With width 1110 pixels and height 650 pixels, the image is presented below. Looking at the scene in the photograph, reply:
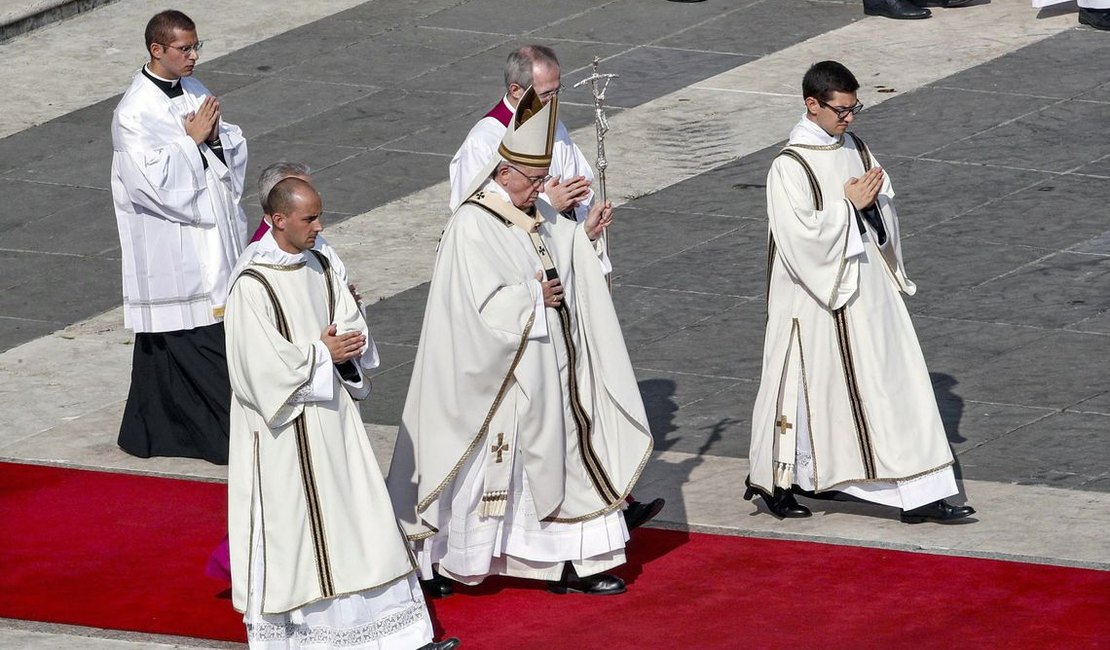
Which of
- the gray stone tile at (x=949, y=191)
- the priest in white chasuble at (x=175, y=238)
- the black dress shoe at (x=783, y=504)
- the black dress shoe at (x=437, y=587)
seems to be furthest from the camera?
the gray stone tile at (x=949, y=191)

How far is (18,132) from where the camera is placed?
46.9 feet

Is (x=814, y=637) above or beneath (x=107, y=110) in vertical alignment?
beneath

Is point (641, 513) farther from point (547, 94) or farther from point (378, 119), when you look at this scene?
point (378, 119)

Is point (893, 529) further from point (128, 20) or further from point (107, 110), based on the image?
point (128, 20)

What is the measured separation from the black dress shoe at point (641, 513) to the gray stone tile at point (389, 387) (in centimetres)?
177

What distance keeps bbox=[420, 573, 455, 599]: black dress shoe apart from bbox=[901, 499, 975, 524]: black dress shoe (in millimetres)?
1862

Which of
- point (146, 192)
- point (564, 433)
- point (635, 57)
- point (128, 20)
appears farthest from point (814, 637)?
point (128, 20)

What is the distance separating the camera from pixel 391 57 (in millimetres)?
15227

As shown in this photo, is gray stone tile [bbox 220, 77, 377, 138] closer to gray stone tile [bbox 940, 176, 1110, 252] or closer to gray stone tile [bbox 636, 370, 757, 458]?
gray stone tile [bbox 940, 176, 1110, 252]

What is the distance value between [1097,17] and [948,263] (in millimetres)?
4288

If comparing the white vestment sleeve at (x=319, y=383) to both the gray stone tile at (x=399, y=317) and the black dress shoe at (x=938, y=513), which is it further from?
the gray stone tile at (x=399, y=317)

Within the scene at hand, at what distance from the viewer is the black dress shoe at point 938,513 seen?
838 centimetres

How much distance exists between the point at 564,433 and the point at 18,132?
765cm

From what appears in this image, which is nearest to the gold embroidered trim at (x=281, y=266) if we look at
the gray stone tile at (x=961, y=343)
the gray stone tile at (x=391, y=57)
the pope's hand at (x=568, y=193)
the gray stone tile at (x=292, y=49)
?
the pope's hand at (x=568, y=193)
